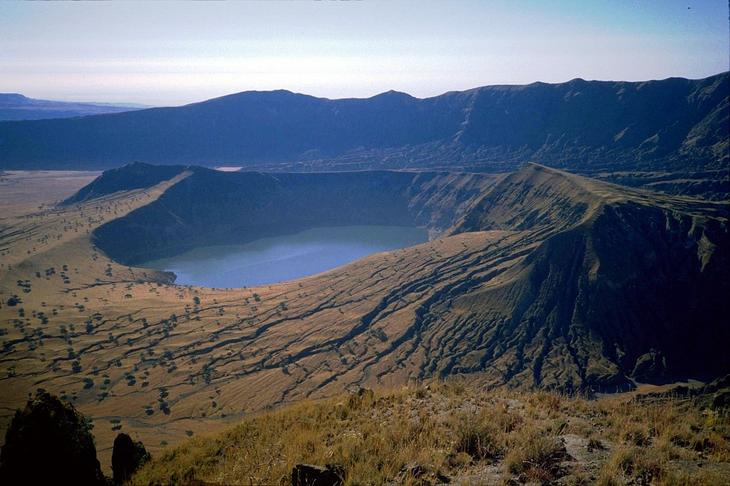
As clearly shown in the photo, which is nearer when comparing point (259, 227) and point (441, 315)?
point (441, 315)

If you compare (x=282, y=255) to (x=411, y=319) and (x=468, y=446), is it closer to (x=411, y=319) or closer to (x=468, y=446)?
(x=411, y=319)

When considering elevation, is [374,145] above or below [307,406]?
above

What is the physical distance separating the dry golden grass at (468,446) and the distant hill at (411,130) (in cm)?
11046

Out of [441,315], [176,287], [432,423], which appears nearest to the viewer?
[432,423]

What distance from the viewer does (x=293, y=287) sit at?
183ft

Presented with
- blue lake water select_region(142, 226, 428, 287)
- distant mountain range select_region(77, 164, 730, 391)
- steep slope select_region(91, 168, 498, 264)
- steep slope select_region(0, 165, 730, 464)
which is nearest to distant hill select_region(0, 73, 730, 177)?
steep slope select_region(91, 168, 498, 264)

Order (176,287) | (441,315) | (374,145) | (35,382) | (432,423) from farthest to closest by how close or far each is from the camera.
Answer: (374,145) → (176,287) → (441,315) → (35,382) → (432,423)

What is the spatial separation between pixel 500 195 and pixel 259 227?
52108 mm

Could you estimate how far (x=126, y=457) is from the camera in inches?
401

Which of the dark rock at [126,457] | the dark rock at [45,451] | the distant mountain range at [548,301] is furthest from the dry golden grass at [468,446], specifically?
the distant mountain range at [548,301]

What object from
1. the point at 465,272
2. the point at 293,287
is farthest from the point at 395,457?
the point at 293,287

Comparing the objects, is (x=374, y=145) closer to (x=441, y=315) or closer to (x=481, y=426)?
(x=441, y=315)

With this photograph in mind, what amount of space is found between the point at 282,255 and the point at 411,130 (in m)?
85.5

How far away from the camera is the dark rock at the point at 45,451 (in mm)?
8156
